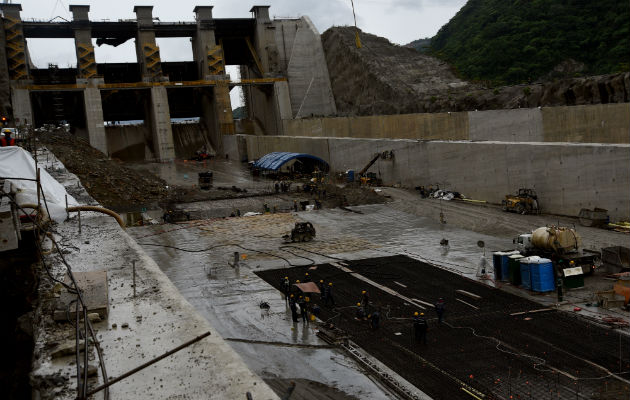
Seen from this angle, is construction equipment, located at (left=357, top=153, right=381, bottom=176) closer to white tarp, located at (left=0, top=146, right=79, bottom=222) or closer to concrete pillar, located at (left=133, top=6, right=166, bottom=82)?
white tarp, located at (left=0, top=146, right=79, bottom=222)

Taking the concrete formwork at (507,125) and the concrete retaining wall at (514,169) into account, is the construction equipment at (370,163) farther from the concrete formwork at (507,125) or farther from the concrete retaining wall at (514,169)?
the concrete formwork at (507,125)

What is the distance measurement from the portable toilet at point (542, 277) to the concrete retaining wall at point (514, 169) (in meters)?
9.87

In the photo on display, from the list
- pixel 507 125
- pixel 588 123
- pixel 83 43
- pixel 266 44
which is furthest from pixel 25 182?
pixel 266 44

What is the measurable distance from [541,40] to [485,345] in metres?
54.7

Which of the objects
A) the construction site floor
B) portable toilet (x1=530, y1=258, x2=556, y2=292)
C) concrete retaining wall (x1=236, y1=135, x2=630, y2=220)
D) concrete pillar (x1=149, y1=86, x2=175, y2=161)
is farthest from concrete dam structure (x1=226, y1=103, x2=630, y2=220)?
concrete pillar (x1=149, y1=86, x2=175, y2=161)

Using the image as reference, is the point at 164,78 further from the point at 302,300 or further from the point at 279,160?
the point at 302,300

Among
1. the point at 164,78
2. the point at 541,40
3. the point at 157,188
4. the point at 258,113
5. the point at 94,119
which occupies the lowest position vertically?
the point at 157,188

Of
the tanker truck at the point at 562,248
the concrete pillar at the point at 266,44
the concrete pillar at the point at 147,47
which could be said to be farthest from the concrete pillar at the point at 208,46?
the tanker truck at the point at 562,248

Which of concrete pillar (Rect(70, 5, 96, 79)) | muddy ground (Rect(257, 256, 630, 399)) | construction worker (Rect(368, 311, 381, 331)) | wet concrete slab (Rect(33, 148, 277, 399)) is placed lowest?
muddy ground (Rect(257, 256, 630, 399))

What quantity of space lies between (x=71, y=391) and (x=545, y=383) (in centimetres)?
943

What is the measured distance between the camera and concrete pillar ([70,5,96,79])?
67875 millimetres

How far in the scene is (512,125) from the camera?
145 ft

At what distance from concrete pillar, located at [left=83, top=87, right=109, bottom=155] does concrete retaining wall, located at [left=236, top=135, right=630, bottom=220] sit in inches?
1175

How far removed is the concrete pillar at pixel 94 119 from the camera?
66188 mm
